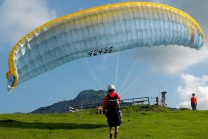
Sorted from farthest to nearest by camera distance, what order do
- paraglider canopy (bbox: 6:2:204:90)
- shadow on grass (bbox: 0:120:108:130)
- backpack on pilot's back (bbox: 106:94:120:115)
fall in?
1. shadow on grass (bbox: 0:120:108:130)
2. paraglider canopy (bbox: 6:2:204:90)
3. backpack on pilot's back (bbox: 106:94:120:115)

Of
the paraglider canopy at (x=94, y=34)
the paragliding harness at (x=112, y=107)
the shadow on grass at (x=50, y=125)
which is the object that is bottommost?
the shadow on grass at (x=50, y=125)

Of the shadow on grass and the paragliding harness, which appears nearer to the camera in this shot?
the paragliding harness

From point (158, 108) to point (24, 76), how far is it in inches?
757

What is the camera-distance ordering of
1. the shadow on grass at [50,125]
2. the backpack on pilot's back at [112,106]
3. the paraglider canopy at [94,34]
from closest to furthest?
the backpack on pilot's back at [112,106] → the paraglider canopy at [94,34] → the shadow on grass at [50,125]

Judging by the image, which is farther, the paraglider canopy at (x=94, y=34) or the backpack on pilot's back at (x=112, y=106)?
the paraglider canopy at (x=94, y=34)

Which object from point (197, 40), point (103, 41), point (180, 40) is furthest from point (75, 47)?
point (197, 40)

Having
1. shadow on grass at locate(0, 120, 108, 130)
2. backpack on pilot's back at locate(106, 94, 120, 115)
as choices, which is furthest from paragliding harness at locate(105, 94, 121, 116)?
shadow on grass at locate(0, 120, 108, 130)

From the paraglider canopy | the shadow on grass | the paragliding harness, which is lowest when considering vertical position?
the shadow on grass

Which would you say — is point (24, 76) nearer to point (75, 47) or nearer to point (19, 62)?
point (19, 62)

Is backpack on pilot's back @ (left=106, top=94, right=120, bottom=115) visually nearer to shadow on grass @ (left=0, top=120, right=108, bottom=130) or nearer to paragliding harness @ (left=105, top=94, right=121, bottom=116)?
paragliding harness @ (left=105, top=94, right=121, bottom=116)

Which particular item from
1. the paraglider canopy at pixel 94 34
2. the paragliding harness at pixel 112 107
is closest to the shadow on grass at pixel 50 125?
the paraglider canopy at pixel 94 34

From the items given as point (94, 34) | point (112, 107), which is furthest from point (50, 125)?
point (112, 107)

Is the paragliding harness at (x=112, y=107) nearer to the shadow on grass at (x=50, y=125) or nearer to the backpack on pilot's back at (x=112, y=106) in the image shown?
the backpack on pilot's back at (x=112, y=106)

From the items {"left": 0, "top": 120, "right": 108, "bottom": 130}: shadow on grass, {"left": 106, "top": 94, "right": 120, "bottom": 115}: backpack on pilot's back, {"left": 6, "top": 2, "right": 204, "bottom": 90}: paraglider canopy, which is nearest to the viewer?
{"left": 106, "top": 94, "right": 120, "bottom": 115}: backpack on pilot's back
